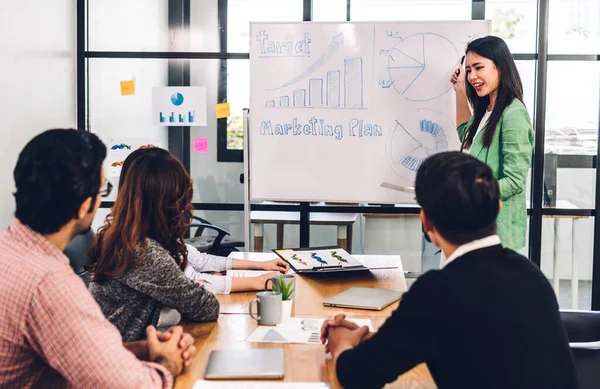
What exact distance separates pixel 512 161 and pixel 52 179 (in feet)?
6.85

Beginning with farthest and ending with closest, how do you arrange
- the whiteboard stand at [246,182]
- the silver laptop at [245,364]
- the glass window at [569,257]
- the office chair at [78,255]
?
the glass window at [569,257], the whiteboard stand at [246,182], the office chair at [78,255], the silver laptop at [245,364]

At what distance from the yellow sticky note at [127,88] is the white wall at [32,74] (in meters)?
0.30

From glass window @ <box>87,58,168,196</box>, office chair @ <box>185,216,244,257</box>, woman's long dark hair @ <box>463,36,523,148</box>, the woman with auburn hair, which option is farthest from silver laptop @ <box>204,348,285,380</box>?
glass window @ <box>87,58,168,196</box>

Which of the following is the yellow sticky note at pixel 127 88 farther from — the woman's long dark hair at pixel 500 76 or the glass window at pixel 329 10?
the woman's long dark hair at pixel 500 76

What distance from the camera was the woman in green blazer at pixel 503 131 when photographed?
9.50ft

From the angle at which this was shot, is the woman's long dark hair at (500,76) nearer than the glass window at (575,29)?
Yes

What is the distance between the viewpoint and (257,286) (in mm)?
2303

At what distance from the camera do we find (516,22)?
163 inches

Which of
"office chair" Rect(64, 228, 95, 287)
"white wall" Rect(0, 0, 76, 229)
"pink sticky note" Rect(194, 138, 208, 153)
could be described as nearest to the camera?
"office chair" Rect(64, 228, 95, 287)

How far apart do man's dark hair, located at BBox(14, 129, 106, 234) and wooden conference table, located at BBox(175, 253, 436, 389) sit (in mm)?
439

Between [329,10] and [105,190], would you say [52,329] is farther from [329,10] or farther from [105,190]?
[329,10]

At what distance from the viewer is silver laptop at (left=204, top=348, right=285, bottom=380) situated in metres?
1.49

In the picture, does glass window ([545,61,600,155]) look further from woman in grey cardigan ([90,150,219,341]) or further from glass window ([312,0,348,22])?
woman in grey cardigan ([90,150,219,341])

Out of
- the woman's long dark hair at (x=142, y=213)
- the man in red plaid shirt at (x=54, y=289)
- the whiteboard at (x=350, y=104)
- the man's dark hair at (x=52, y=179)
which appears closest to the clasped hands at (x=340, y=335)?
the man in red plaid shirt at (x=54, y=289)
